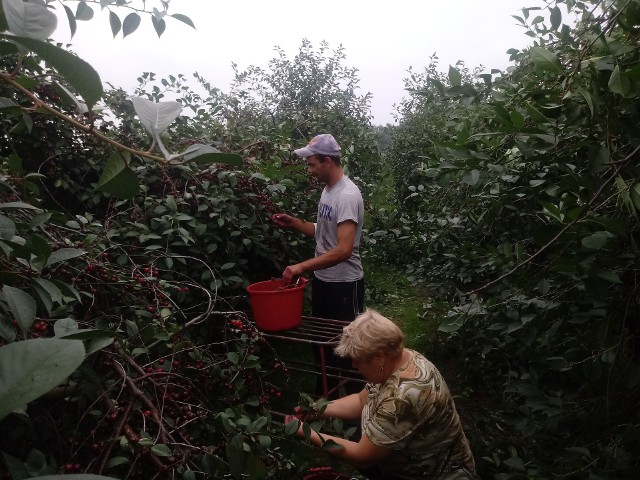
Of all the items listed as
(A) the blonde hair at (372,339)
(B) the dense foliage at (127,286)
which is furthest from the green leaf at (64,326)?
(A) the blonde hair at (372,339)

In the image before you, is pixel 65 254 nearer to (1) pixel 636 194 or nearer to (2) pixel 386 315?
(1) pixel 636 194

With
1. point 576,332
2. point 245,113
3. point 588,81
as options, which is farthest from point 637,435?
point 245,113

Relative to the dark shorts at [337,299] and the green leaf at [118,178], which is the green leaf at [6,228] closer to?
the green leaf at [118,178]

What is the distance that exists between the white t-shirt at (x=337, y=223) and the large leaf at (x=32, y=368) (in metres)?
2.66

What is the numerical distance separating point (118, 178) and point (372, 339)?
1.50 metres

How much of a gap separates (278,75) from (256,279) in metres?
4.95

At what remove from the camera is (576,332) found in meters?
2.07

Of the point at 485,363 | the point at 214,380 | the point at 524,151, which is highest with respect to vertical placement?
the point at 524,151

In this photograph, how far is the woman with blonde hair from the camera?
1.99m

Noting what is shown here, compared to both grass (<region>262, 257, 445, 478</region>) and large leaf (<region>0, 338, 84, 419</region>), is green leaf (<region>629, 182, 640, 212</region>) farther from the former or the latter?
grass (<region>262, 257, 445, 478</region>)

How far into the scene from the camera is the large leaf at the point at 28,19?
0.62 metres

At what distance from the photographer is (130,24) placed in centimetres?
104

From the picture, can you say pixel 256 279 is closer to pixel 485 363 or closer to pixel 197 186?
pixel 197 186

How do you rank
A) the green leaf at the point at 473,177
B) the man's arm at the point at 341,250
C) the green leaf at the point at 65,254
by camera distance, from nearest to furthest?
the green leaf at the point at 65,254, the green leaf at the point at 473,177, the man's arm at the point at 341,250
